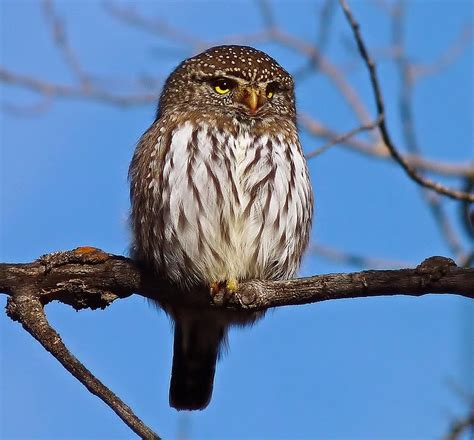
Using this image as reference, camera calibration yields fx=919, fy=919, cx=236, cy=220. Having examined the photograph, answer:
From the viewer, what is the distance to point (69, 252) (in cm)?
415

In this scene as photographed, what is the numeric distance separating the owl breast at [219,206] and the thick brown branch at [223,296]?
18 centimetres

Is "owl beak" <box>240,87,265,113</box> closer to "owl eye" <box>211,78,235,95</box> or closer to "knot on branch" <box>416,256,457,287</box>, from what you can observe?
"owl eye" <box>211,78,235,95</box>

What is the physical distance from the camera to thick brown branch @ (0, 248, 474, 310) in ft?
11.9

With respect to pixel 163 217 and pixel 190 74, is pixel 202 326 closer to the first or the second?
pixel 163 217

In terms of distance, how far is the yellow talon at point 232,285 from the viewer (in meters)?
4.43

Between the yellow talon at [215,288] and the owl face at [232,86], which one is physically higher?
the owl face at [232,86]

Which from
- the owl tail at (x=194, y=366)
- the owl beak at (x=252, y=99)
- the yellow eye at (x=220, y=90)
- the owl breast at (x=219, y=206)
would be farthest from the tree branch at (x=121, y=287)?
the yellow eye at (x=220, y=90)

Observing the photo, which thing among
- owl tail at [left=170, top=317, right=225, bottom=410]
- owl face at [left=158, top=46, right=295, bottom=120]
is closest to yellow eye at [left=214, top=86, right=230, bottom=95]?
owl face at [left=158, top=46, right=295, bottom=120]

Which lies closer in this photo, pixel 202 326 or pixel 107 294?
pixel 107 294

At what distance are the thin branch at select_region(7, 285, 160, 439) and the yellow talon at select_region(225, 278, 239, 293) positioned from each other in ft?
3.17

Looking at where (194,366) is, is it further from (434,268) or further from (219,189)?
(434,268)

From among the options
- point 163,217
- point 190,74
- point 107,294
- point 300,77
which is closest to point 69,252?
point 107,294

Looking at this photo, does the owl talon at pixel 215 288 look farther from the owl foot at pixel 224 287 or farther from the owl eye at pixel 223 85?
the owl eye at pixel 223 85

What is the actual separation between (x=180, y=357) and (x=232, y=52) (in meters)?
1.78
